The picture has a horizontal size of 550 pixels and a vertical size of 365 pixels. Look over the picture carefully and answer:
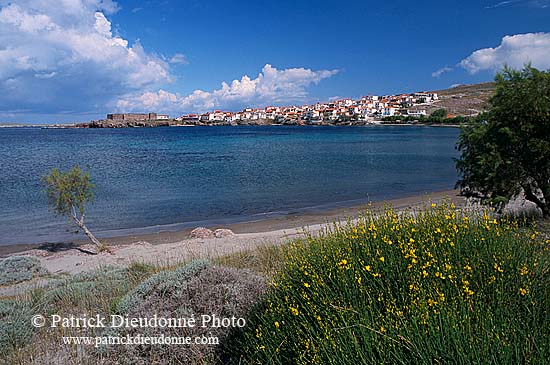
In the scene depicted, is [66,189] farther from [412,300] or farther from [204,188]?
[204,188]

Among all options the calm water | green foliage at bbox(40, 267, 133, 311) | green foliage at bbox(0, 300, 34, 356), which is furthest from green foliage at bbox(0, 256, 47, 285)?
green foliage at bbox(0, 300, 34, 356)

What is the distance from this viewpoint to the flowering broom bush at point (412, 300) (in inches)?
111

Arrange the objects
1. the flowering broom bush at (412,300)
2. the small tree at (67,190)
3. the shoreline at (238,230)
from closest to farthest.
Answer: the flowering broom bush at (412,300)
the small tree at (67,190)
the shoreline at (238,230)

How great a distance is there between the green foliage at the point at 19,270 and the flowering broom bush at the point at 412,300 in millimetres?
10324

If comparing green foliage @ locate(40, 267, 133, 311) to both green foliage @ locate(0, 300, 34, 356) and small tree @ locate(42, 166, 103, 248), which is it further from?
small tree @ locate(42, 166, 103, 248)

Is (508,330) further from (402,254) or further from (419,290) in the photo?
(402,254)

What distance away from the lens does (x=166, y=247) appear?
50.7ft

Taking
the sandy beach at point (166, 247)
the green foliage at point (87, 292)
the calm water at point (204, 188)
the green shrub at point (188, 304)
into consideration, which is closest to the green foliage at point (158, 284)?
the green shrub at point (188, 304)

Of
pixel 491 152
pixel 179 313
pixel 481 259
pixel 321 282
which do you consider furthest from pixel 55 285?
pixel 491 152

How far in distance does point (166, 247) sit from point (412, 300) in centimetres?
1323

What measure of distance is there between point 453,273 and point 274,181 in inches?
1257

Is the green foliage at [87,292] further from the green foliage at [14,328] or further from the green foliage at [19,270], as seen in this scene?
the green foliage at [19,270]

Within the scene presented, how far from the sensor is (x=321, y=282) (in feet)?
12.9

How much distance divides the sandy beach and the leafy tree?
183 centimetres
